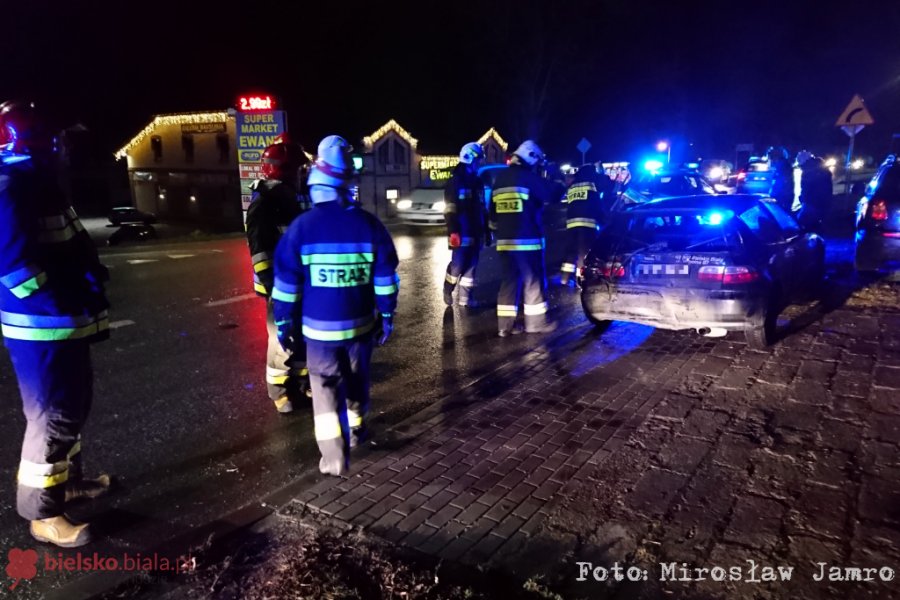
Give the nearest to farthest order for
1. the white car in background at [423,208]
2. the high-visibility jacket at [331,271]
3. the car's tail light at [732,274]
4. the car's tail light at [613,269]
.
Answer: the high-visibility jacket at [331,271], the car's tail light at [732,274], the car's tail light at [613,269], the white car in background at [423,208]

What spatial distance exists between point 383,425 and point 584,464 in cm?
156

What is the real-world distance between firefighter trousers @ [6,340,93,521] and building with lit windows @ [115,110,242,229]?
31.2 meters

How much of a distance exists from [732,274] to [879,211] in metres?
4.19

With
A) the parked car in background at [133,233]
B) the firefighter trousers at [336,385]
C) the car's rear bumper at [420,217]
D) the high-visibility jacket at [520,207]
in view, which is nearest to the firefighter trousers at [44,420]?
the firefighter trousers at [336,385]

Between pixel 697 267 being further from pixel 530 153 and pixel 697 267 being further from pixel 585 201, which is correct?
pixel 585 201

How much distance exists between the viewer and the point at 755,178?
18.7 metres

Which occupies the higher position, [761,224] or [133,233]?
[761,224]

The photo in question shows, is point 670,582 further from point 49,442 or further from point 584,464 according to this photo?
point 49,442

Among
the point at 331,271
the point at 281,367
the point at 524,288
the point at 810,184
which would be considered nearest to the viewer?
the point at 331,271

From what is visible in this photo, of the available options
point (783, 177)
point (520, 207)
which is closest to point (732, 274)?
point (520, 207)

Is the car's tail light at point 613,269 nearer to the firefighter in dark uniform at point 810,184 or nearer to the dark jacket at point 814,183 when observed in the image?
the firefighter in dark uniform at point 810,184

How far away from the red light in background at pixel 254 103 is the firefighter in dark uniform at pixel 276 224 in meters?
7.90

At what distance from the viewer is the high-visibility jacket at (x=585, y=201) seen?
899cm

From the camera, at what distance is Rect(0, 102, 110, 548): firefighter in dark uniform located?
3.16 meters
